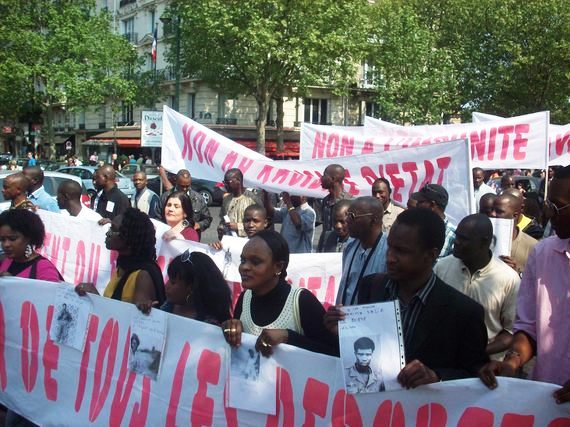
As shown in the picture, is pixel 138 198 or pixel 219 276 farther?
pixel 138 198

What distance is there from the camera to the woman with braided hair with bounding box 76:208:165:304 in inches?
162

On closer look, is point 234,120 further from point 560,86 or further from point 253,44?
point 560,86

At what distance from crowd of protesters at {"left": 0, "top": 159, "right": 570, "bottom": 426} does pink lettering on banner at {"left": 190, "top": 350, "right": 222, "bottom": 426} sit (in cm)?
25

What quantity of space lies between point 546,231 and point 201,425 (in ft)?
12.4

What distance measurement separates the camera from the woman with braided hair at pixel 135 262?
4.12 meters

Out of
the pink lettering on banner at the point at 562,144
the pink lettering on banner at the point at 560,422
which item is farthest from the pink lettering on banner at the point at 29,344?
the pink lettering on banner at the point at 562,144

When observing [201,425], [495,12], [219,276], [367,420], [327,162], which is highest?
[495,12]

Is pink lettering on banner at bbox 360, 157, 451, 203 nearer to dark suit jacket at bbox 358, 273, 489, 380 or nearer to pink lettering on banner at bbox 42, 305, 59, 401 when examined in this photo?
pink lettering on banner at bbox 42, 305, 59, 401

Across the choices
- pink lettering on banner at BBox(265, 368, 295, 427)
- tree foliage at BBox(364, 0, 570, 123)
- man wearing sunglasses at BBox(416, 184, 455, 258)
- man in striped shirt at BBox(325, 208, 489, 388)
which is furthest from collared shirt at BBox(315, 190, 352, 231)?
tree foliage at BBox(364, 0, 570, 123)

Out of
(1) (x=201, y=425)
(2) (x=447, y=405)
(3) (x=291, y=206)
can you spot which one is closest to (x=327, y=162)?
(3) (x=291, y=206)

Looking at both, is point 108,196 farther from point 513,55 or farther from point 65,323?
point 513,55

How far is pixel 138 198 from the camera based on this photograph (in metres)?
8.30

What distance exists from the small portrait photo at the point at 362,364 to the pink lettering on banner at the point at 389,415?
0.34 metres

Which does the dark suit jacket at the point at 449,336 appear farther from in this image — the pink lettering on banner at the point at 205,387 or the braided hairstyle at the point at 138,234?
the braided hairstyle at the point at 138,234
